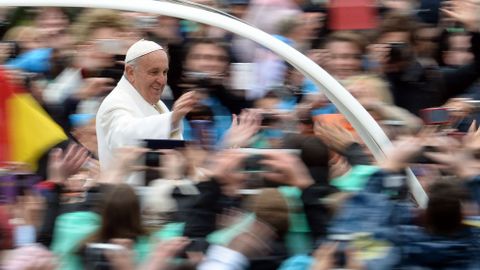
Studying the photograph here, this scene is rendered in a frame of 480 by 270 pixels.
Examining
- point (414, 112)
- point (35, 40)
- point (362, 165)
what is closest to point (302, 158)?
point (362, 165)

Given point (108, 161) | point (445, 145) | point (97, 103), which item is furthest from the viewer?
point (97, 103)

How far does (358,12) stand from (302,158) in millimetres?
2366

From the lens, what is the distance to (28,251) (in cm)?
629

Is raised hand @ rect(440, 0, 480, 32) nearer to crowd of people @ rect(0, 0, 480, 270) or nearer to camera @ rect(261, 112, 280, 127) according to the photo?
crowd of people @ rect(0, 0, 480, 270)

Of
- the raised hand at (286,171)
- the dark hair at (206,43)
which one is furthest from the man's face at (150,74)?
the raised hand at (286,171)

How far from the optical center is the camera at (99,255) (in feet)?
20.4

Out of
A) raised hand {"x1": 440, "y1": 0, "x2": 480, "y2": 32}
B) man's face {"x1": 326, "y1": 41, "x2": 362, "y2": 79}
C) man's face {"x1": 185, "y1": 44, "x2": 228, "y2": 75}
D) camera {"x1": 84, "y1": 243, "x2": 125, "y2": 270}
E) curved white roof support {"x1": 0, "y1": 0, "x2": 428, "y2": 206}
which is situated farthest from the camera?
raised hand {"x1": 440, "y1": 0, "x2": 480, "y2": 32}

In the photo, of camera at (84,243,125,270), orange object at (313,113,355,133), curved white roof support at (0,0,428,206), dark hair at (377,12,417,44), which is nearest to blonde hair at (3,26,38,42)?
curved white roof support at (0,0,428,206)

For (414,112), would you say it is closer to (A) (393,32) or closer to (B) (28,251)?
(A) (393,32)

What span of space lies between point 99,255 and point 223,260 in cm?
52

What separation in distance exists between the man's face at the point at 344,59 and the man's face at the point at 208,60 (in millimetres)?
671

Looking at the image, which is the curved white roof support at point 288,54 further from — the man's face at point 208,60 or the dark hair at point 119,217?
the dark hair at point 119,217

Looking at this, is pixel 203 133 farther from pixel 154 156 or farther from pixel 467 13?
pixel 467 13

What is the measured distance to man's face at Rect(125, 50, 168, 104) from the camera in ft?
25.5
